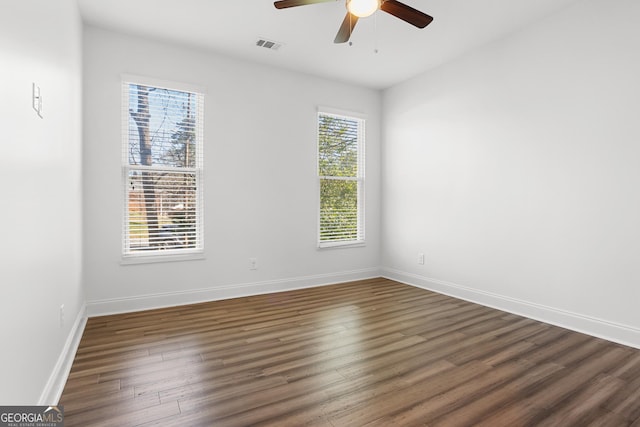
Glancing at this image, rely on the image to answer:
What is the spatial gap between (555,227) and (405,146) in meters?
2.25

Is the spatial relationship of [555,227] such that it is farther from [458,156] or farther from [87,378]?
[87,378]

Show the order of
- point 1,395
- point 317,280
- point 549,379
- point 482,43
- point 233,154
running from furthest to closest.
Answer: point 317,280
point 233,154
point 482,43
point 549,379
point 1,395

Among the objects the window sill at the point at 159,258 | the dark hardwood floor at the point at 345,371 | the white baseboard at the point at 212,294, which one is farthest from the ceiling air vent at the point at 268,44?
the dark hardwood floor at the point at 345,371

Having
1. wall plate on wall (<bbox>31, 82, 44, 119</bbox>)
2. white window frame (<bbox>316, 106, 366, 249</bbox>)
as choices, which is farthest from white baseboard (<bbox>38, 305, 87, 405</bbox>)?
white window frame (<bbox>316, 106, 366, 249</bbox>)

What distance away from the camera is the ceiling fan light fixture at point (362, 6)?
2398 mm

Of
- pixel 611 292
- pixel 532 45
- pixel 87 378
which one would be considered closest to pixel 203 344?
pixel 87 378

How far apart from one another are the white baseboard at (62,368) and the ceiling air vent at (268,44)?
3183 millimetres

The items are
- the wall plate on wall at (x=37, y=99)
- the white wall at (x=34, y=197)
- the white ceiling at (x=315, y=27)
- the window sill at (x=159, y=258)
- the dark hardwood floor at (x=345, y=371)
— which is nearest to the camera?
the white wall at (x=34, y=197)

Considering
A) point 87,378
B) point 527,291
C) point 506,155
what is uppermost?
point 506,155

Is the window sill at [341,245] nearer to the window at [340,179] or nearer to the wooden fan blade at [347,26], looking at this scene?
the window at [340,179]

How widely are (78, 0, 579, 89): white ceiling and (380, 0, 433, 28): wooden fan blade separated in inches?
17.7

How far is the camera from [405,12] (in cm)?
262

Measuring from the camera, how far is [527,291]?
3.47 meters

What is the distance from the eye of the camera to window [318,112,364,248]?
15.9 feet
